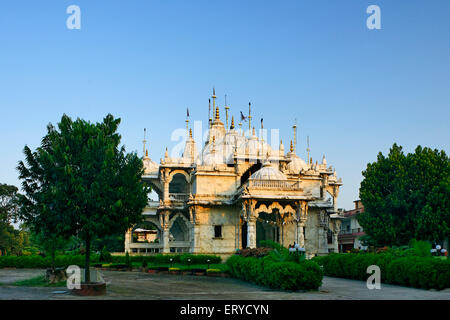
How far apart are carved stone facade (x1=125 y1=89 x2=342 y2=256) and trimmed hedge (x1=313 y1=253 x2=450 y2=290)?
470 inches

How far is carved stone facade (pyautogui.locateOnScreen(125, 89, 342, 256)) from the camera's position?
137 feet

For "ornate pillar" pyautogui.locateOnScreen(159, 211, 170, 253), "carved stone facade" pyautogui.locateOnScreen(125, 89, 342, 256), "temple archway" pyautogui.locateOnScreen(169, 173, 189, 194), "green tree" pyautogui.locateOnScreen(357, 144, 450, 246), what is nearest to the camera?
"green tree" pyautogui.locateOnScreen(357, 144, 450, 246)

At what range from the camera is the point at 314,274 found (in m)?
20.5

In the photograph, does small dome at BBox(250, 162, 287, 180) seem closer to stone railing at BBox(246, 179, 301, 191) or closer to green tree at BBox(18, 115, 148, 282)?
stone railing at BBox(246, 179, 301, 191)

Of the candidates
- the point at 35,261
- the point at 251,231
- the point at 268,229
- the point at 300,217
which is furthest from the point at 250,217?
the point at 35,261

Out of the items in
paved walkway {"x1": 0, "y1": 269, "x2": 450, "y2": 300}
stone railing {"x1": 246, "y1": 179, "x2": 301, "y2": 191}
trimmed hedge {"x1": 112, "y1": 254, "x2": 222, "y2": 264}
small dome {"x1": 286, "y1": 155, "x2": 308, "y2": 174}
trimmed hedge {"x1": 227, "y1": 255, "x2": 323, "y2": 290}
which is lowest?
trimmed hedge {"x1": 112, "y1": 254, "x2": 222, "y2": 264}

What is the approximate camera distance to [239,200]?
138ft

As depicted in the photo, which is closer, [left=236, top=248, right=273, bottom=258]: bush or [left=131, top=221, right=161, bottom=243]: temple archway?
[left=236, top=248, right=273, bottom=258]: bush

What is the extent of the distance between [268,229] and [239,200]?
8181 mm

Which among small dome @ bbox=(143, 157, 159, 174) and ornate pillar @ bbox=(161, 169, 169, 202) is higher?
small dome @ bbox=(143, 157, 159, 174)

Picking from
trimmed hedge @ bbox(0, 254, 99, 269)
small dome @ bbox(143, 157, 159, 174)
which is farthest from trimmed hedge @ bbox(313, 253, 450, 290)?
small dome @ bbox(143, 157, 159, 174)

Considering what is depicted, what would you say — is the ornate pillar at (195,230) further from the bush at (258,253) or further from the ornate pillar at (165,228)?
the bush at (258,253)
